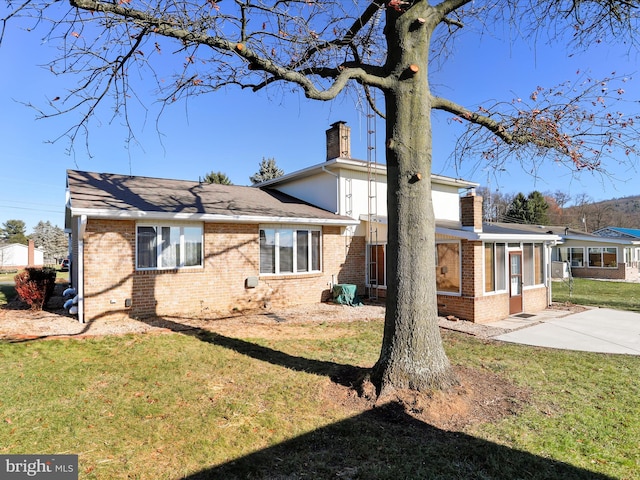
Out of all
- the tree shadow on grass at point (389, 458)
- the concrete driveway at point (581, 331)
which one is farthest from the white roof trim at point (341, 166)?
the tree shadow on grass at point (389, 458)

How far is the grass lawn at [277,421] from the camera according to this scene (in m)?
3.33

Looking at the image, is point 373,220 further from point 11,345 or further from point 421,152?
point 11,345

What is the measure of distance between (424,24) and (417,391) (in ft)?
16.5

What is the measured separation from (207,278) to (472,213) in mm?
8435

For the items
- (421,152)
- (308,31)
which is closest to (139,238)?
(308,31)

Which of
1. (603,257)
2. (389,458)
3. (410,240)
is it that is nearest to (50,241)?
(410,240)

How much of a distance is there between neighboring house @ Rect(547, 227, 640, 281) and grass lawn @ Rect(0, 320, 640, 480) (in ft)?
79.2

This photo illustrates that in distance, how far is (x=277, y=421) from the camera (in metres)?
4.19

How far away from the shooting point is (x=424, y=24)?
5160 millimetres

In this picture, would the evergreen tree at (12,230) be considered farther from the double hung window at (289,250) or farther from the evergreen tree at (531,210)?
the evergreen tree at (531,210)

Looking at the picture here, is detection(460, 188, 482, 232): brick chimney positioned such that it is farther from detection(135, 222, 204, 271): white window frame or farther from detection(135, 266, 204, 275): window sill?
detection(135, 266, 204, 275): window sill

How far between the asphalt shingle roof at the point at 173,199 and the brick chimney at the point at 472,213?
14.4 feet

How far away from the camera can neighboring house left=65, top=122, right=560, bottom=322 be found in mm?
9703

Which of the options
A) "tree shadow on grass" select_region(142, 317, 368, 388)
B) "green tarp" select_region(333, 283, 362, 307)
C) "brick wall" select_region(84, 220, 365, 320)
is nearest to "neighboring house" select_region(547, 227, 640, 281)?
"green tarp" select_region(333, 283, 362, 307)
